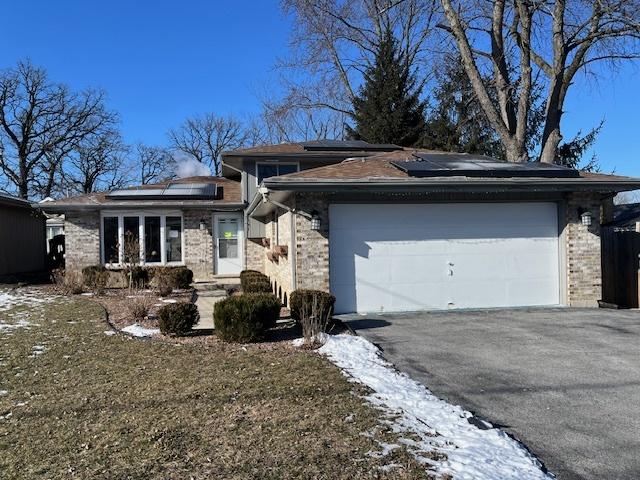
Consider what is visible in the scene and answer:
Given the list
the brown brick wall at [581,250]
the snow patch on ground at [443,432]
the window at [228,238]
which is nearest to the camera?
the snow patch on ground at [443,432]

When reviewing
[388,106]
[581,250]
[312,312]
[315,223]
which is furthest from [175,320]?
[388,106]

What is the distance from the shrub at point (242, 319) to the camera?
Result: 7.65m

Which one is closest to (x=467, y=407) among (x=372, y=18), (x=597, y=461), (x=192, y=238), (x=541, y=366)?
(x=597, y=461)

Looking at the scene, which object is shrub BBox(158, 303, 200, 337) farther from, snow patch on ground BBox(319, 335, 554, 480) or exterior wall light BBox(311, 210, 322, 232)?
snow patch on ground BBox(319, 335, 554, 480)

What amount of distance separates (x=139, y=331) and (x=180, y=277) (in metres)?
6.56

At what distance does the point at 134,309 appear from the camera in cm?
982

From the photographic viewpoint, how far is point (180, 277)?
15273mm

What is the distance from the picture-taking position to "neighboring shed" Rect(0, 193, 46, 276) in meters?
18.8

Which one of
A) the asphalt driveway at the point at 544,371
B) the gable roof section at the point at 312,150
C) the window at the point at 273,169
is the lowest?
the asphalt driveway at the point at 544,371

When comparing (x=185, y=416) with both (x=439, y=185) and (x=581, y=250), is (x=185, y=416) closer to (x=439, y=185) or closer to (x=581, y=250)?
(x=439, y=185)

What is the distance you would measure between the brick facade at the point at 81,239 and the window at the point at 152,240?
1506 millimetres

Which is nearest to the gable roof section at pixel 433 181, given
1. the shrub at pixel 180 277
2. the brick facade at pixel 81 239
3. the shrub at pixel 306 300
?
the shrub at pixel 306 300

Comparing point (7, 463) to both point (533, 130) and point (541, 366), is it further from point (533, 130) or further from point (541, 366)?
point (533, 130)

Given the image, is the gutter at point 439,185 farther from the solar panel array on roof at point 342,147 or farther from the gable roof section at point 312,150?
the solar panel array on roof at point 342,147
